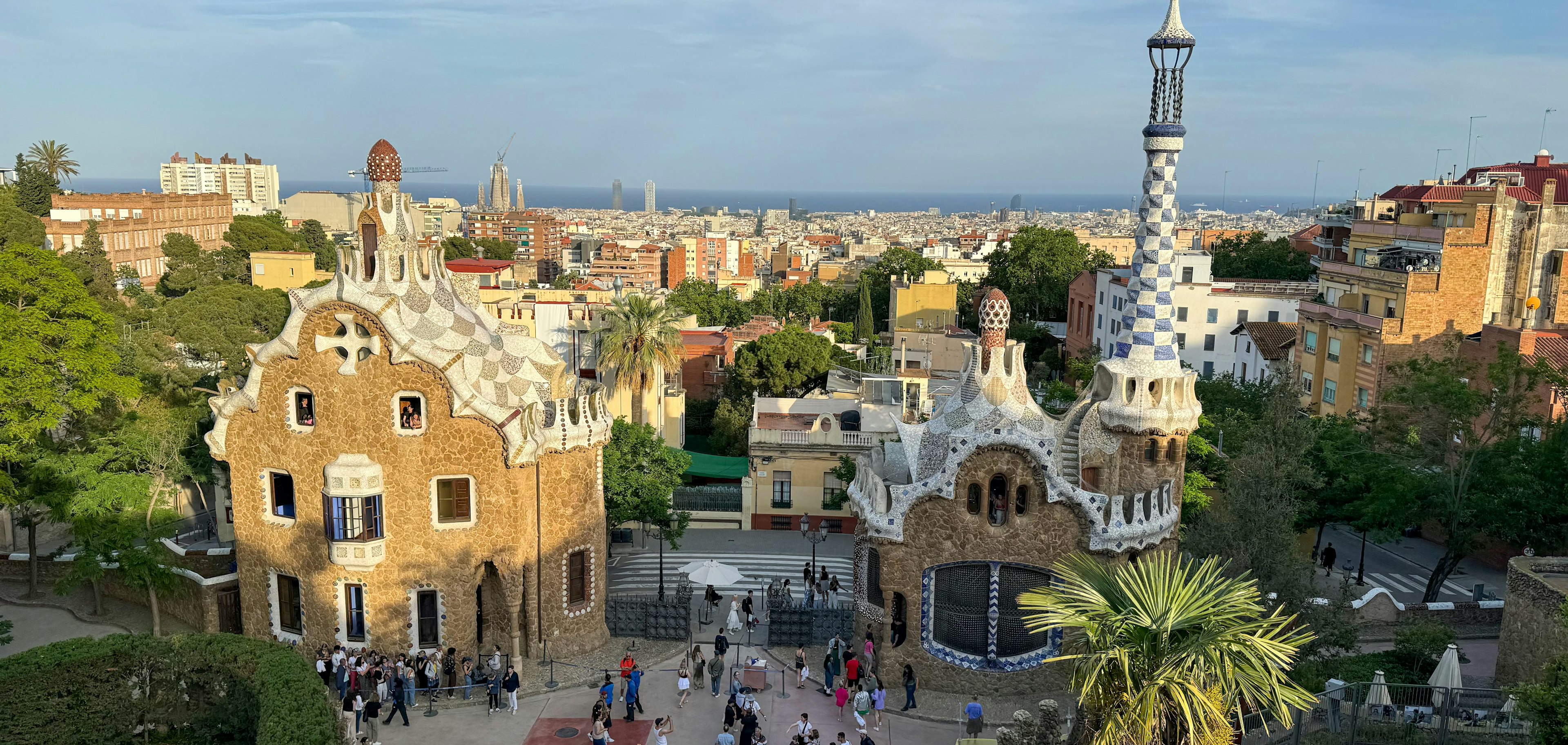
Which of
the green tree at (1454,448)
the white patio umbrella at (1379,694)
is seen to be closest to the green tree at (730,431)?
the green tree at (1454,448)

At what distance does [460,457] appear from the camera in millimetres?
29062

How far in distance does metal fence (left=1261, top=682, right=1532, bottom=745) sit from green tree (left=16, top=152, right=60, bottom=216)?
10287 cm

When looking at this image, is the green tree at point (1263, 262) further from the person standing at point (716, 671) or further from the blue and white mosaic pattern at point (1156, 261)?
the person standing at point (716, 671)

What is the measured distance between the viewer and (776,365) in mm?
59875

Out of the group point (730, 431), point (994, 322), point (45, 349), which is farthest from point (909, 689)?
point (45, 349)

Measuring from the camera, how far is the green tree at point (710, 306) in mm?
97562

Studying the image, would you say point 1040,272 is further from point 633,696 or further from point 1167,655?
point 1167,655

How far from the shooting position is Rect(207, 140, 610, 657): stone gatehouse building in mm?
28500

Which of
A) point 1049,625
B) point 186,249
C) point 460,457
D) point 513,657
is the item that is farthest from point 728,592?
point 186,249

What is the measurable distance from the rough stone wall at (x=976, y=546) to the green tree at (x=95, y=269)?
1712 inches

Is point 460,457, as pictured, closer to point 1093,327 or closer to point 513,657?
point 513,657

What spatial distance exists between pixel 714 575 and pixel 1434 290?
38.5 meters

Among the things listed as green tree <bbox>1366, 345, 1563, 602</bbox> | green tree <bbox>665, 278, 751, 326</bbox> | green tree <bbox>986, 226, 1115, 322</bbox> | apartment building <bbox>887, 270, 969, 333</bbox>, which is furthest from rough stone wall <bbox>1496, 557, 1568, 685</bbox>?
green tree <bbox>665, 278, 751, 326</bbox>

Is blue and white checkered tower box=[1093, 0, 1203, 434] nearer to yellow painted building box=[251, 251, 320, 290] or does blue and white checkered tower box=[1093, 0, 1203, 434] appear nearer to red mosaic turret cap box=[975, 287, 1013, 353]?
red mosaic turret cap box=[975, 287, 1013, 353]
